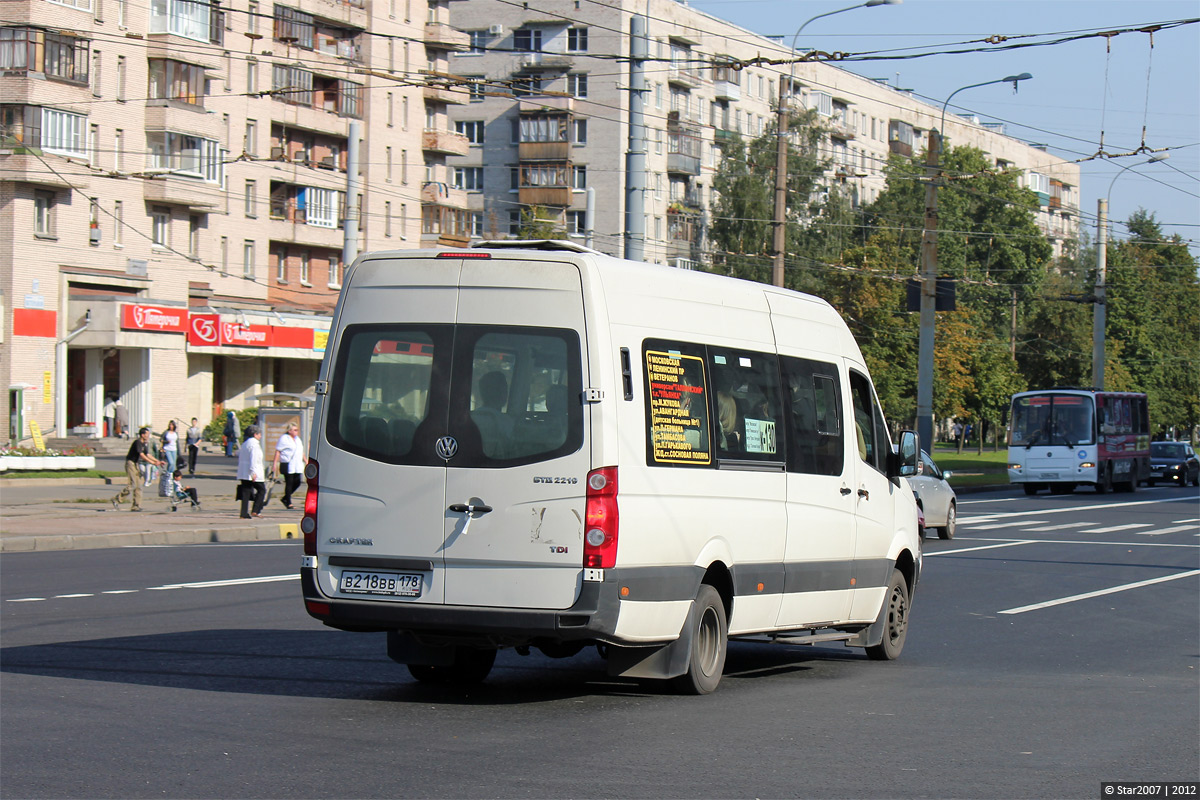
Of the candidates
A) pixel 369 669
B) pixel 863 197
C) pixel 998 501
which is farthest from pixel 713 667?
pixel 863 197

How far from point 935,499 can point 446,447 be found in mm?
17700

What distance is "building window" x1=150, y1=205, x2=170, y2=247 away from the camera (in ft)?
183

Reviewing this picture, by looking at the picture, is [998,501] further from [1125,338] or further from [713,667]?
[1125,338]

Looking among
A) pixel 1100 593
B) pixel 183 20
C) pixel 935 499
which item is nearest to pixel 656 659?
pixel 1100 593

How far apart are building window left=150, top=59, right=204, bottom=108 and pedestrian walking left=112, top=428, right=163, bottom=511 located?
2991cm

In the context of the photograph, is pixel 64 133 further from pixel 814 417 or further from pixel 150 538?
pixel 814 417

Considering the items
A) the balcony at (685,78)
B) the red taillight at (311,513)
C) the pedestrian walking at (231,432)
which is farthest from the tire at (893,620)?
the balcony at (685,78)

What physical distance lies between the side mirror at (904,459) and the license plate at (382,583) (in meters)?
4.45

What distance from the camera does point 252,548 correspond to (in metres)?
21.7

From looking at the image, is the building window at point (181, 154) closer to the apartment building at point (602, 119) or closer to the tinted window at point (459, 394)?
the apartment building at point (602, 119)

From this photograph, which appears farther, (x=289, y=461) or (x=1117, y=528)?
(x=1117, y=528)

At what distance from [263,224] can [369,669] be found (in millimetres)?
56294

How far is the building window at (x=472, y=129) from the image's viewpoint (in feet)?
285

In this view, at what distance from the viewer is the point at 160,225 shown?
2219 inches
